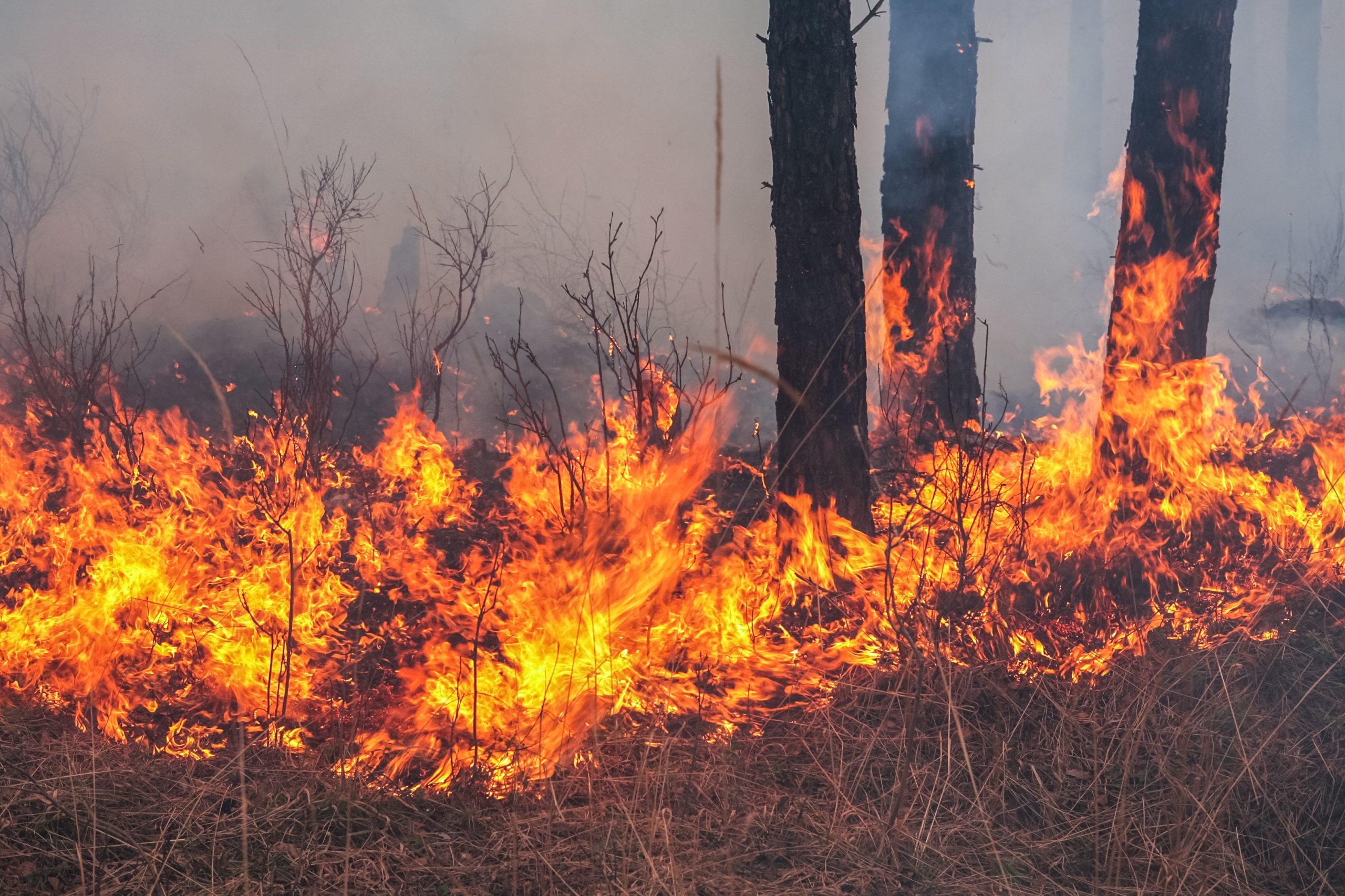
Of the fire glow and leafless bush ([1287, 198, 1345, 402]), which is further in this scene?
leafless bush ([1287, 198, 1345, 402])

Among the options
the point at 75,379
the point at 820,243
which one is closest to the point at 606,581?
the point at 820,243

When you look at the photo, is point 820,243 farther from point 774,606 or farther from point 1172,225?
point 1172,225

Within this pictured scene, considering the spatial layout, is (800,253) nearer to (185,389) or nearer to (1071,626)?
(1071,626)

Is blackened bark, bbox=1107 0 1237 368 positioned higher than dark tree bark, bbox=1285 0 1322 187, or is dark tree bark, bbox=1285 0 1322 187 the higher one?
dark tree bark, bbox=1285 0 1322 187

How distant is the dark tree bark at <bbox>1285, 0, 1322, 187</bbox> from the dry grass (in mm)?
25785

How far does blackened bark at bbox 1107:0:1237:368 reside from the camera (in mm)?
4609

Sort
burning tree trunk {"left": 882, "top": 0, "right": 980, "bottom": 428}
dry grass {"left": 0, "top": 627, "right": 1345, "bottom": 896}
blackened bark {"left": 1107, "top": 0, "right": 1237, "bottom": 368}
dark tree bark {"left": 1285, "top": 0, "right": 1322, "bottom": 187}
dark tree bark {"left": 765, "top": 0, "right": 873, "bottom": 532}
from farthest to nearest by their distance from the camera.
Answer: dark tree bark {"left": 1285, "top": 0, "right": 1322, "bottom": 187} → burning tree trunk {"left": 882, "top": 0, "right": 980, "bottom": 428} → blackened bark {"left": 1107, "top": 0, "right": 1237, "bottom": 368} → dark tree bark {"left": 765, "top": 0, "right": 873, "bottom": 532} → dry grass {"left": 0, "top": 627, "right": 1345, "bottom": 896}

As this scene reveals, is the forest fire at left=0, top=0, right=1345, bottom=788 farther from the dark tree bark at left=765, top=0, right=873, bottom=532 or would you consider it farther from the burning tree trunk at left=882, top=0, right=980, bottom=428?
the burning tree trunk at left=882, top=0, right=980, bottom=428

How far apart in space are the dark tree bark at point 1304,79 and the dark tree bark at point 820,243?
24.9 meters

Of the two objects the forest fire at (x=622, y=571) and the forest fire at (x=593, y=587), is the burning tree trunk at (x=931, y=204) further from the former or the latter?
the forest fire at (x=593, y=587)

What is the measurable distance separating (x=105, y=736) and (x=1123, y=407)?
16.0 ft

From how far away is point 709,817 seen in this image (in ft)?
8.71

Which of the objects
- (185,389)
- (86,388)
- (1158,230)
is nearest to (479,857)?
(1158,230)

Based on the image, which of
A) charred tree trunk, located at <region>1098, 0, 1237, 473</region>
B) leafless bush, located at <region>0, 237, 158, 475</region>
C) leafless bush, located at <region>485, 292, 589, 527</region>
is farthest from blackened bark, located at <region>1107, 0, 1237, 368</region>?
leafless bush, located at <region>0, 237, 158, 475</region>
